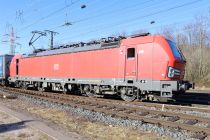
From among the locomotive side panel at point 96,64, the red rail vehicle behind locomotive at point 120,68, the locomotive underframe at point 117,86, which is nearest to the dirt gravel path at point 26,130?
the locomotive underframe at point 117,86

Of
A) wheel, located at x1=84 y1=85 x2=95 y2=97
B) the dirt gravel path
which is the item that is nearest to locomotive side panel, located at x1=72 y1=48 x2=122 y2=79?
wheel, located at x1=84 y1=85 x2=95 y2=97

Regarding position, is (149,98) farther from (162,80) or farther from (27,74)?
(27,74)

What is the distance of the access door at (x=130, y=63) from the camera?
17550mm

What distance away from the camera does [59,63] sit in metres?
24.9

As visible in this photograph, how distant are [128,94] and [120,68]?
1.49m

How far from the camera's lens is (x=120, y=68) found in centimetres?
1839

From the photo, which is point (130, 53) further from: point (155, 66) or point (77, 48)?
point (77, 48)

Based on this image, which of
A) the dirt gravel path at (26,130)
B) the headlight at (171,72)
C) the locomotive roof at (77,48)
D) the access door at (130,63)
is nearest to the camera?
the dirt gravel path at (26,130)

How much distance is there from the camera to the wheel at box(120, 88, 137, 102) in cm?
1783

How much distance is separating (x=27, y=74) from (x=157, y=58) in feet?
56.5

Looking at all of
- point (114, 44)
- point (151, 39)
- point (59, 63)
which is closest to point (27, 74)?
point (59, 63)

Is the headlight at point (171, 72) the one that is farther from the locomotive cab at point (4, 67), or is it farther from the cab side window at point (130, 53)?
the locomotive cab at point (4, 67)

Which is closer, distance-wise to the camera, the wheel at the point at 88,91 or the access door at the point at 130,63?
the access door at the point at 130,63

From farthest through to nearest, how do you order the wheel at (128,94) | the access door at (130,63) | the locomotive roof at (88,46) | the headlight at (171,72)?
the locomotive roof at (88,46), the wheel at (128,94), the access door at (130,63), the headlight at (171,72)
